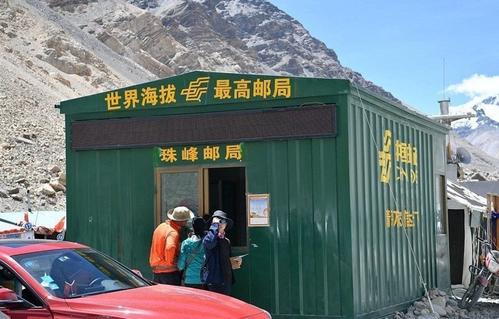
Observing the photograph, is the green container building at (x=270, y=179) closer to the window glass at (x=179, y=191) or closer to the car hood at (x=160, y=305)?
the window glass at (x=179, y=191)

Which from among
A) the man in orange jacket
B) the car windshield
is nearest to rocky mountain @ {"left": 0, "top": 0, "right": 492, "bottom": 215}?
the man in orange jacket

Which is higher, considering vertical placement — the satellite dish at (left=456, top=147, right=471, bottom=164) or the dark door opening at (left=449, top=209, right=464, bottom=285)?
the satellite dish at (left=456, top=147, right=471, bottom=164)

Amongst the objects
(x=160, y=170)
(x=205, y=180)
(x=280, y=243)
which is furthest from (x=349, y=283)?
(x=160, y=170)

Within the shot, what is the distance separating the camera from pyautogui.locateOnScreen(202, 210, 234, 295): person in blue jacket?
8420mm

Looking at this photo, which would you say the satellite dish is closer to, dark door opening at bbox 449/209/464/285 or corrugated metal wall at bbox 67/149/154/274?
dark door opening at bbox 449/209/464/285

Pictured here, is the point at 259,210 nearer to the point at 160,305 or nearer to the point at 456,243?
the point at 160,305

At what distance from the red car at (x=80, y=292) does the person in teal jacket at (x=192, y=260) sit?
82.2 inches

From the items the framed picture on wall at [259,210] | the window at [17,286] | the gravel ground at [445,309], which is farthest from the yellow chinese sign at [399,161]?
the window at [17,286]

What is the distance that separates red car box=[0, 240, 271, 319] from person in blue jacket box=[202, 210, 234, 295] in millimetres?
1968

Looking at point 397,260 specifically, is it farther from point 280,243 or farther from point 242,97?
point 242,97

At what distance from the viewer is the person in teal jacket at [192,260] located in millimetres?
8633

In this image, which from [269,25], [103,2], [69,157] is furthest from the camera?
[269,25]

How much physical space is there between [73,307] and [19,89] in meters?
39.8

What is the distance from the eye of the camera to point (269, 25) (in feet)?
534
